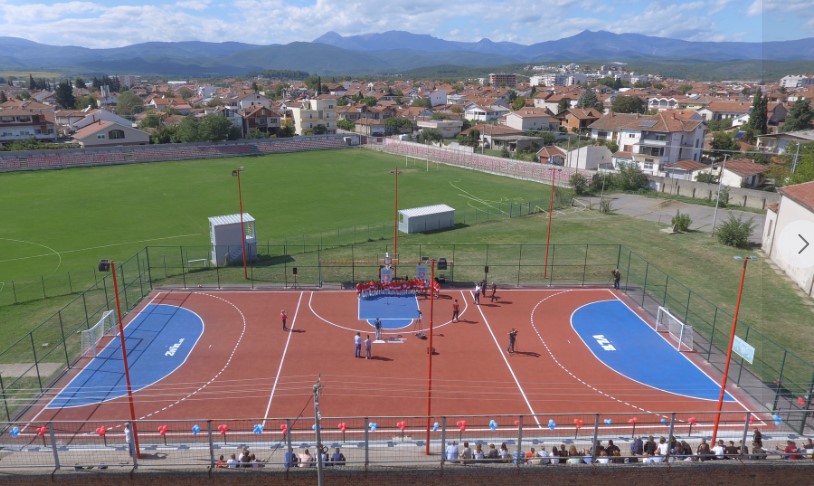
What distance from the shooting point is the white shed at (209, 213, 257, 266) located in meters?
35.3

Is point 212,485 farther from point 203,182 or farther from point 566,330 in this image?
point 203,182

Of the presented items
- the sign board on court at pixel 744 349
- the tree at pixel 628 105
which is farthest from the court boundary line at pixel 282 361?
the tree at pixel 628 105

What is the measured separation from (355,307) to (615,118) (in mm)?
71820

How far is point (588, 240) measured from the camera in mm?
42812

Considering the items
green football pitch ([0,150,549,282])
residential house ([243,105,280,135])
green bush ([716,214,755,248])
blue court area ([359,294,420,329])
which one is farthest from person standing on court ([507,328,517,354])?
residential house ([243,105,280,135])

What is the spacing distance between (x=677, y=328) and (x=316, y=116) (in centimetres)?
9560

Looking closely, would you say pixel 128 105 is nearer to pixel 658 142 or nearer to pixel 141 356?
pixel 658 142

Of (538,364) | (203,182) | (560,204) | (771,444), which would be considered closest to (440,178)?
(560,204)

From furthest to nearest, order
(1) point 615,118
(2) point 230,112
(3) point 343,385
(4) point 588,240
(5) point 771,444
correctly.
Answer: (2) point 230,112 < (1) point 615,118 < (4) point 588,240 < (3) point 343,385 < (5) point 771,444

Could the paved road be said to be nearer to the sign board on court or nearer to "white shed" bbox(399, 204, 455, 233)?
"white shed" bbox(399, 204, 455, 233)

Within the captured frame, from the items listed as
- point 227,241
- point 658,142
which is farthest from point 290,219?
point 658,142

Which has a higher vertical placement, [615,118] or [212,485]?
[615,118]

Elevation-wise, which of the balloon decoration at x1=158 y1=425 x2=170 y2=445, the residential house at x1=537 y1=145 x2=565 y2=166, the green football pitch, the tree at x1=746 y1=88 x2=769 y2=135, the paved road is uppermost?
the tree at x1=746 y1=88 x2=769 y2=135

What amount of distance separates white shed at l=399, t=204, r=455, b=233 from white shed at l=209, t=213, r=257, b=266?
13.2 meters
